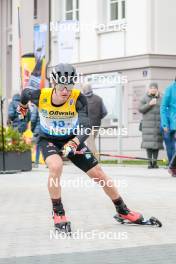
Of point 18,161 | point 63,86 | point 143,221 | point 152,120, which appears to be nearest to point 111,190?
point 143,221

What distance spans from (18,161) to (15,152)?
24 cm

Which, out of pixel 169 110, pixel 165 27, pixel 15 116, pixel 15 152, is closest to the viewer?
pixel 169 110

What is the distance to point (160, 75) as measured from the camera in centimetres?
2823

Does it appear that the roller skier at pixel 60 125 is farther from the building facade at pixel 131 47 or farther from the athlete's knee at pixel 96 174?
the building facade at pixel 131 47

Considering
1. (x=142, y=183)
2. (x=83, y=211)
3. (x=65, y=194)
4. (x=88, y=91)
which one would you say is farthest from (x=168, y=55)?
(x=83, y=211)

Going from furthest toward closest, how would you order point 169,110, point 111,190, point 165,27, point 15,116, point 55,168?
point 165,27 → point 15,116 → point 169,110 → point 111,190 → point 55,168

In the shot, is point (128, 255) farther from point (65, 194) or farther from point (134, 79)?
point (134, 79)

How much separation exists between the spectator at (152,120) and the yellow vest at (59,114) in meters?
11.0

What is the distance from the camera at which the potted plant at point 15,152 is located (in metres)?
19.8

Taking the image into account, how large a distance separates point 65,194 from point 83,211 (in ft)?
8.94

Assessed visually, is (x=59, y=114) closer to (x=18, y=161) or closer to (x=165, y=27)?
(x=18, y=161)

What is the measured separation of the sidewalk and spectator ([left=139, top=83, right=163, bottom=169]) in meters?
3.42

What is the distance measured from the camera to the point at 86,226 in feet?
31.9

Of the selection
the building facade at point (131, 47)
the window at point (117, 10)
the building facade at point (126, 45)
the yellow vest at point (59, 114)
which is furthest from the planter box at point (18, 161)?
the window at point (117, 10)
